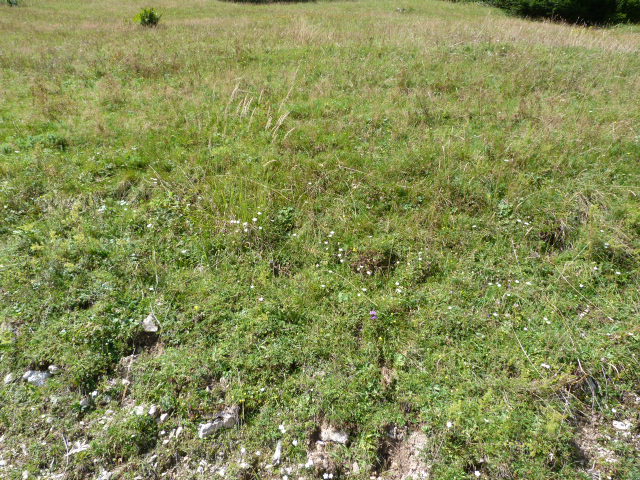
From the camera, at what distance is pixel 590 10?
23188mm

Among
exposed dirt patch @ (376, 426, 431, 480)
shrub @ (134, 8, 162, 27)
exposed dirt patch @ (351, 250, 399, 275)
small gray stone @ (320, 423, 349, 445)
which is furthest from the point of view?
shrub @ (134, 8, 162, 27)

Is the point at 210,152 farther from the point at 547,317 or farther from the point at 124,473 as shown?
the point at 547,317

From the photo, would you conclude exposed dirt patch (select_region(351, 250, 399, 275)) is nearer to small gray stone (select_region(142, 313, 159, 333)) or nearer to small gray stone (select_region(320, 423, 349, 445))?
small gray stone (select_region(320, 423, 349, 445))

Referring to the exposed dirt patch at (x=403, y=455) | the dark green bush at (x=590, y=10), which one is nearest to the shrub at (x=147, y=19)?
the exposed dirt patch at (x=403, y=455)

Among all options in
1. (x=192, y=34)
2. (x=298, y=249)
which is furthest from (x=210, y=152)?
(x=192, y=34)

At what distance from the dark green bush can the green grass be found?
17.8 metres

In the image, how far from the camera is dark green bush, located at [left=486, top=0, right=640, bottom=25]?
2273 centimetres

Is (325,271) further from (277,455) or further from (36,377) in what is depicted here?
(36,377)

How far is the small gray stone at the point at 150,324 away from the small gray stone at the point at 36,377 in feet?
3.18

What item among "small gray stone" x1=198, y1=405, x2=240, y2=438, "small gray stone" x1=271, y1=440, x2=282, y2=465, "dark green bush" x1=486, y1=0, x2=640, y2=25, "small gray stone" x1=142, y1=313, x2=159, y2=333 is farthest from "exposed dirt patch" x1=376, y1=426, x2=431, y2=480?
"dark green bush" x1=486, y1=0, x2=640, y2=25

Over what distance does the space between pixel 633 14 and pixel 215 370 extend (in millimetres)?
31376

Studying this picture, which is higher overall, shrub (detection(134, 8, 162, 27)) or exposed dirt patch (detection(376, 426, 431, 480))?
shrub (detection(134, 8, 162, 27))

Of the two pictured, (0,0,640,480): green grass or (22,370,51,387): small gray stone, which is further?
(22,370,51,387): small gray stone

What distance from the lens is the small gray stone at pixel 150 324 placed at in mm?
4258
